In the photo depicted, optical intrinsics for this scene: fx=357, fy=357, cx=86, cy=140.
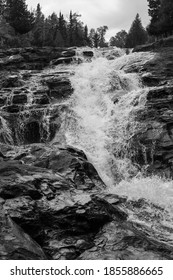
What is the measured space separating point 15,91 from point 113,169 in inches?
381

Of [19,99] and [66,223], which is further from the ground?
[19,99]

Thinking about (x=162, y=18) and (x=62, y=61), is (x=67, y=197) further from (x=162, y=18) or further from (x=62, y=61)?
(x=162, y=18)

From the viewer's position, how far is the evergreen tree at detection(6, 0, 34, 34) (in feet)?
160

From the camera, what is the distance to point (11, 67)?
32.0 m

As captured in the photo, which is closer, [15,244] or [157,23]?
[15,244]

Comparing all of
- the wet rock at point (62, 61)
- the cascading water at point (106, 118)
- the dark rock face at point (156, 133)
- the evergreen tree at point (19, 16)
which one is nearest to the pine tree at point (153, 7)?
the evergreen tree at point (19, 16)

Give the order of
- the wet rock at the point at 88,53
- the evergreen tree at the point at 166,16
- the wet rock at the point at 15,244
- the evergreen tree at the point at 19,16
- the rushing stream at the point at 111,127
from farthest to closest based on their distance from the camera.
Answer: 1. the evergreen tree at the point at 19,16
2. the evergreen tree at the point at 166,16
3. the wet rock at the point at 88,53
4. the rushing stream at the point at 111,127
5. the wet rock at the point at 15,244

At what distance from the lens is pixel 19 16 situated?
161ft

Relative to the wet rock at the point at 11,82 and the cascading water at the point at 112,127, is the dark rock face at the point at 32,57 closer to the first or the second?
the cascading water at the point at 112,127

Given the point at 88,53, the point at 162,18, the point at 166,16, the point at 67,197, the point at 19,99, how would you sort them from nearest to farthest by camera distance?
the point at 67,197, the point at 19,99, the point at 88,53, the point at 166,16, the point at 162,18

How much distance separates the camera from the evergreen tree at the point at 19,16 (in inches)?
1914

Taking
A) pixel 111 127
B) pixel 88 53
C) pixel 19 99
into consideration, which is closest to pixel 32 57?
pixel 88 53

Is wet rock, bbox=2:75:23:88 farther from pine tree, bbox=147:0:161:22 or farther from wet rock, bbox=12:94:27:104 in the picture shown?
pine tree, bbox=147:0:161:22
